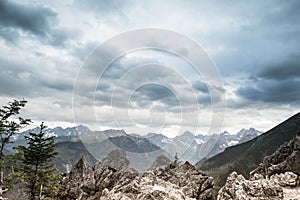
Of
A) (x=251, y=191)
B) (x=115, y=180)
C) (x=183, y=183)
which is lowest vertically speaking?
(x=251, y=191)

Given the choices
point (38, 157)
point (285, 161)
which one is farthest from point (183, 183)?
point (38, 157)

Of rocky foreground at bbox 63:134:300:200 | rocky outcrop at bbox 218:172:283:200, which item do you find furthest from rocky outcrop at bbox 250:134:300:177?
rocky outcrop at bbox 218:172:283:200

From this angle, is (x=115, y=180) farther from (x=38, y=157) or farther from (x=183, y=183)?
(x=38, y=157)

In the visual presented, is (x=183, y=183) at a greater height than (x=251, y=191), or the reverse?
(x=183, y=183)

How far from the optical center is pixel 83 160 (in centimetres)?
7462

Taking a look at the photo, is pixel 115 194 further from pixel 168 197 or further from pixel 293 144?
pixel 293 144

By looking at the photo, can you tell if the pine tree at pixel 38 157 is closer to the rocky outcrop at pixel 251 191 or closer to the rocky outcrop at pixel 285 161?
the rocky outcrop at pixel 251 191

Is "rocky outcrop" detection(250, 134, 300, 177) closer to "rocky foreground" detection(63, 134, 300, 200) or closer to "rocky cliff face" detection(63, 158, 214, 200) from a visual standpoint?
"rocky foreground" detection(63, 134, 300, 200)

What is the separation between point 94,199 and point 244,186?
4347cm

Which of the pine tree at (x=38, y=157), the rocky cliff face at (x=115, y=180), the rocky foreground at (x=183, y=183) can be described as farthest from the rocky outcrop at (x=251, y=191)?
the pine tree at (x=38, y=157)

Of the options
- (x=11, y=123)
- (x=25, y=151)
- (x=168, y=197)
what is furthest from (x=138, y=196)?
(x=25, y=151)

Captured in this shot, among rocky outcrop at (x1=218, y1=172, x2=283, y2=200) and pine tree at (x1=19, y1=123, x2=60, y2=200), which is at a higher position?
pine tree at (x1=19, y1=123, x2=60, y2=200)

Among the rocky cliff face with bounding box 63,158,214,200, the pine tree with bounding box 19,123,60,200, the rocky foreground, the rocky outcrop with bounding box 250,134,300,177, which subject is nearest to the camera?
the rocky foreground

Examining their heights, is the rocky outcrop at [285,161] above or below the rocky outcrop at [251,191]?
above
